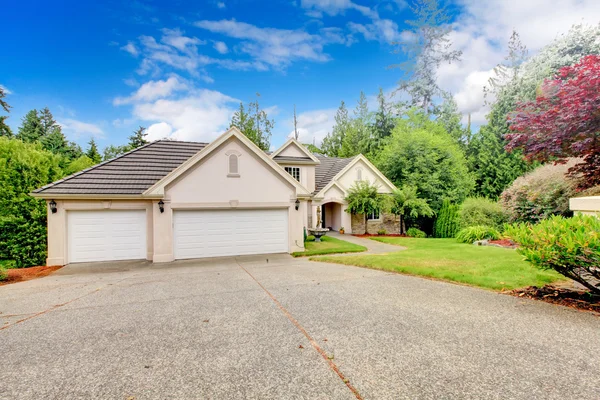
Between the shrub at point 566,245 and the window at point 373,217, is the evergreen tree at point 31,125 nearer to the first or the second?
the window at point 373,217

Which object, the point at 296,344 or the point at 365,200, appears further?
the point at 365,200

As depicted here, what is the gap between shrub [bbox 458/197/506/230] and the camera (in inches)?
653

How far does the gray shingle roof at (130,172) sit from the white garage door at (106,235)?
92 cm

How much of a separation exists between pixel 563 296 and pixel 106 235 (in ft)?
45.3

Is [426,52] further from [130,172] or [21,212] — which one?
[21,212]

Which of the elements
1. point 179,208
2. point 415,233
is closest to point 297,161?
point 415,233

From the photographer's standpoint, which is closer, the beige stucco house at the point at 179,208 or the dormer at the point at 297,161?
the beige stucco house at the point at 179,208

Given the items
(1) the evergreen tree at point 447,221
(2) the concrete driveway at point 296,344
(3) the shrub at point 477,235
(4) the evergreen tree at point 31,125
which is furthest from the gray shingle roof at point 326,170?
(4) the evergreen tree at point 31,125

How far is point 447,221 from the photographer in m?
19.5

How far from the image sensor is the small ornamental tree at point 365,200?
19000 millimetres

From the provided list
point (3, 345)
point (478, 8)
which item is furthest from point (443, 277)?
point (478, 8)

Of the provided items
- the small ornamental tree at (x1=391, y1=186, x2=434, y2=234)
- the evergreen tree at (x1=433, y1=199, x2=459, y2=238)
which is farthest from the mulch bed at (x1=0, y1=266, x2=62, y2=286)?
the evergreen tree at (x1=433, y1=199, x2=459, y2=238)

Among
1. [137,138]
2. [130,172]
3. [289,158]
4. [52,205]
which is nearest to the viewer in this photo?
[52,205]

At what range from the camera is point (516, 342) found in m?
3.78
